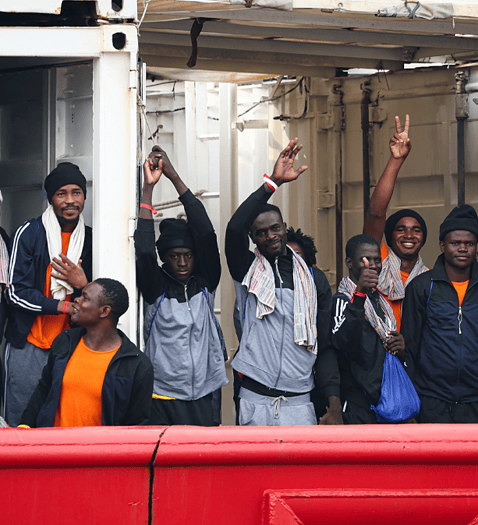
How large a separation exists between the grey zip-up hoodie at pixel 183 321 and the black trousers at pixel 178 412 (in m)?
0.04

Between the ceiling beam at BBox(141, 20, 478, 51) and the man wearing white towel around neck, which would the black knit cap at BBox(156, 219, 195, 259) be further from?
the ceiling beam at BBox(141, 20, 478, 51)

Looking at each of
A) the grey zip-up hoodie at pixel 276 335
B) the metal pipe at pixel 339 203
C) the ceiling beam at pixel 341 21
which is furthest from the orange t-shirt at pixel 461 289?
the metal pipe at pixel 339 203

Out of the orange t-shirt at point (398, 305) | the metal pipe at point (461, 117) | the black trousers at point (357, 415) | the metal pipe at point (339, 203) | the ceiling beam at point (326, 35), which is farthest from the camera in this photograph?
the metal pipe at point (339, 203)

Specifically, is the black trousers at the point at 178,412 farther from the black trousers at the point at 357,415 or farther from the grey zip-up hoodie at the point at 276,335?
the black trousers at the point at 357,415

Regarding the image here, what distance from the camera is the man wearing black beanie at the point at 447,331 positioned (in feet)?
11.1

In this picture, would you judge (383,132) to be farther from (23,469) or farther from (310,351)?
(23,469)

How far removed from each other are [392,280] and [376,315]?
1.07 feet

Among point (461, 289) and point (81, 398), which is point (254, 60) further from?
point (81, 398)

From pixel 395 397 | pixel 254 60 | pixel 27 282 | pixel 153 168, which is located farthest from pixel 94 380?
pixel 254 60

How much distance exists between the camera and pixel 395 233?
400cm

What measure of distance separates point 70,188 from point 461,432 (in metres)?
2.24

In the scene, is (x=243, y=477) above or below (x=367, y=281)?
below

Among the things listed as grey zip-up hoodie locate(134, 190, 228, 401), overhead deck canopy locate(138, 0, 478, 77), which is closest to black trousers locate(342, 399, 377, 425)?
grey zip-up hoodie locate(134, 190, 228, 401)

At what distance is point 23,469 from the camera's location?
74.2 inches
